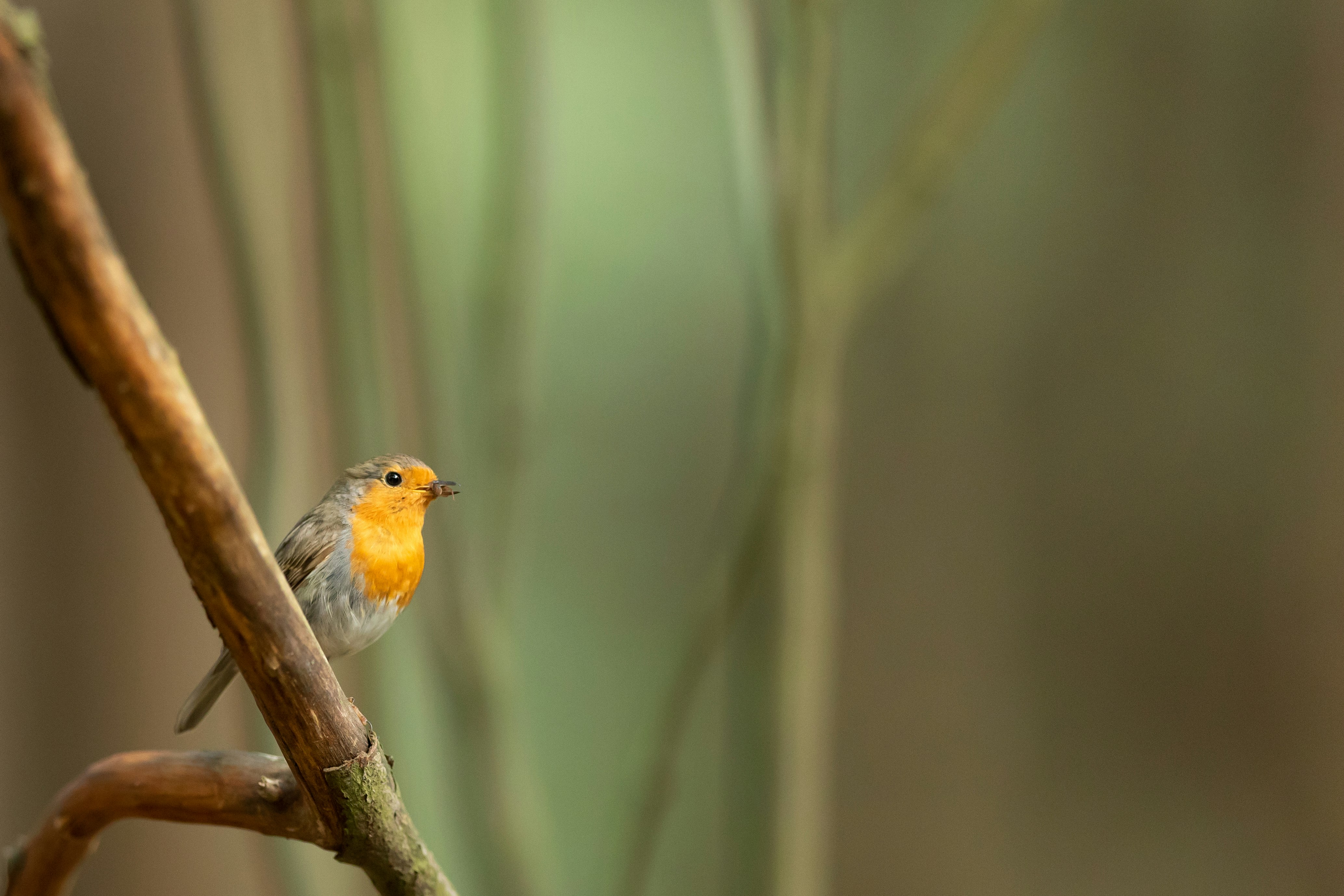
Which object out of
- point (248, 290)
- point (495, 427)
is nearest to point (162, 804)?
point (248, 290)

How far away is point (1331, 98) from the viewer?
1935 mm

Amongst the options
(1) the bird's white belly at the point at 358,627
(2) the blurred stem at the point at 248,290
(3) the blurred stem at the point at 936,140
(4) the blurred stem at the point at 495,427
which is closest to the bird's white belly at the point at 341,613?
(1) the bird's white belly at the point at 358,627

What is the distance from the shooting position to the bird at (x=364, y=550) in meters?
0.45

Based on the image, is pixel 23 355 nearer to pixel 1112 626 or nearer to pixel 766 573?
pixel 766 573

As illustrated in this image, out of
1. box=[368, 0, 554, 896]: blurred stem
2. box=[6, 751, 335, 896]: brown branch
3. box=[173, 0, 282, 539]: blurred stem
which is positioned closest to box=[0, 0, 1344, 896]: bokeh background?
box=[368, 0, 554, 896]: blurred stem

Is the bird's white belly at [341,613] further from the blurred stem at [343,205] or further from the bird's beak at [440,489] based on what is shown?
the blurred stem at [343,205]

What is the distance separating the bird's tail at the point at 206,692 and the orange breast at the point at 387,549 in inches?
3.8

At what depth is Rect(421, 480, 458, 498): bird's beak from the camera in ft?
1.43

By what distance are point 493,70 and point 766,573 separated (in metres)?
0.75

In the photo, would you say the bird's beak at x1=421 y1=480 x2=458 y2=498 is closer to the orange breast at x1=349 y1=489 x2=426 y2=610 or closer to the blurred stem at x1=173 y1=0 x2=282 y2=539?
the orange breast at x1=349 y1=489 x2=426 y2=610

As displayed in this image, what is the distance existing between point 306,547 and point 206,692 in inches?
3.8

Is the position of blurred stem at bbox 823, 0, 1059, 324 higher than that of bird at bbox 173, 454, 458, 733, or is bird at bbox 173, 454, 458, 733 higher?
blurred stem at bbox 823, 0, 1059, 324

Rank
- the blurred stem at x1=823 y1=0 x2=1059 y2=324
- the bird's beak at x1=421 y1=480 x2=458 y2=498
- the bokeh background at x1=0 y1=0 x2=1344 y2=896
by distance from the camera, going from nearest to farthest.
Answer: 1. the bird's beak at x1=421 y1=480 x2=458 y2=498
2. the blurred stem at x1=823 y1=0 x2=1059 y2=324
3. the bokeh background at x1=0 y1=0 x2=1344 y2=896

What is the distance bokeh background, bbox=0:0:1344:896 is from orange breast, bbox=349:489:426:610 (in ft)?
3.58
